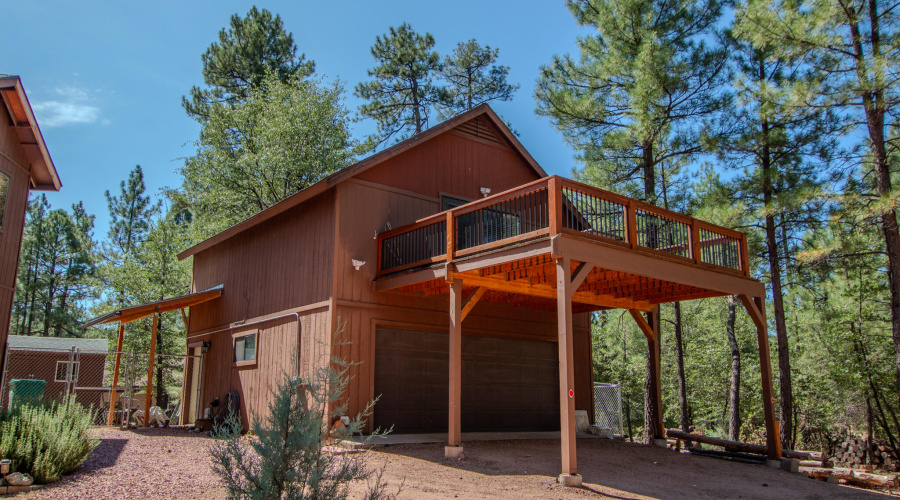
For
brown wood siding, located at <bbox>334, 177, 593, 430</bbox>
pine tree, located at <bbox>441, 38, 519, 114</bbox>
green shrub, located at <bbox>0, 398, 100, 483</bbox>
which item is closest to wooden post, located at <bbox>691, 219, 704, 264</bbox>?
brown wood siding, located at <bbox>334, 177, 593, 430</bbox>

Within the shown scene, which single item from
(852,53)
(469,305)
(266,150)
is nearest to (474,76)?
(266,150)

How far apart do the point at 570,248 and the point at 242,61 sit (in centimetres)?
2498

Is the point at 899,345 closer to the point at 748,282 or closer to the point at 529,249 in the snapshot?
the point at 748,282

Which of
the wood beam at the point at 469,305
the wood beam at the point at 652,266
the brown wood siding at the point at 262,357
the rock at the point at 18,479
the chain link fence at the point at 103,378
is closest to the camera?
the rock at the point at 18,479

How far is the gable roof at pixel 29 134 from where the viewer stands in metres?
10.8

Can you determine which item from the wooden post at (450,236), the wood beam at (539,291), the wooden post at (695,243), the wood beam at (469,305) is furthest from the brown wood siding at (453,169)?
the wooden post at (695,243)

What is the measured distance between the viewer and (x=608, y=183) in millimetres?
16750

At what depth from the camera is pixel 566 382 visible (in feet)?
26.1

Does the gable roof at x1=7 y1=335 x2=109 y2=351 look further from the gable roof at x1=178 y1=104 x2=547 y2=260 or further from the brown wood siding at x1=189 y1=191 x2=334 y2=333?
the gable roof at x1=178 y1=104 x2=547 y2=260

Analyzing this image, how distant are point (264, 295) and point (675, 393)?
21568 millimetres

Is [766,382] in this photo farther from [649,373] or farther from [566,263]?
[566,263]

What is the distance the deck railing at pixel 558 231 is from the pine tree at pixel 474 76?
57.6 feet

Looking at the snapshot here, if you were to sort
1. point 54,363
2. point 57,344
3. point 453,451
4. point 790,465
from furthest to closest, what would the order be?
point 57,344 < point 54,363 < point 790,465 < point 453,451

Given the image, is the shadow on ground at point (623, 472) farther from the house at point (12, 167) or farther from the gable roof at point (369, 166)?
the house at point (12, 167)
